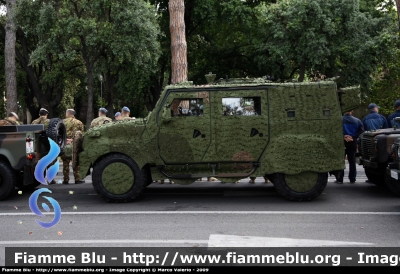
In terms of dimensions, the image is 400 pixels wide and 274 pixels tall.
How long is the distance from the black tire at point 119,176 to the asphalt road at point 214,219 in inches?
6.6

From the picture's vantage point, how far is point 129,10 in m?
22.6

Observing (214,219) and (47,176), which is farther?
(214,219)

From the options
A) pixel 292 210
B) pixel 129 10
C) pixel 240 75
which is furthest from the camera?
pixel 240 75

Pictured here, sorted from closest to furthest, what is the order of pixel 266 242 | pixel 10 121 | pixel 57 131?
pixel 266 242, pixel 57 131, pixel 10 121

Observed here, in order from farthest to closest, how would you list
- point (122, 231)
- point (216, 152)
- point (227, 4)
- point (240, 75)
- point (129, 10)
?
1. point (240, 75)
2. point (227, 4)
3. point (129, 10)
4. point (216, 152)
5. point (122, 231)

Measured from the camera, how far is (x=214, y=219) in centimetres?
834

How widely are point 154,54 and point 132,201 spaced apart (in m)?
15.6

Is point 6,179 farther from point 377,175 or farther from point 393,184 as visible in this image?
point 377,175

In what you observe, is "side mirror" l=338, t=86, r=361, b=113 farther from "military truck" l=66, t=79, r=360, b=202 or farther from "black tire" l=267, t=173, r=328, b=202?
"black tire" l=267, t=173, r=328, b=202

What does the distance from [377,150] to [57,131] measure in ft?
21.1

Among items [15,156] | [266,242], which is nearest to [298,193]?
[266,242]

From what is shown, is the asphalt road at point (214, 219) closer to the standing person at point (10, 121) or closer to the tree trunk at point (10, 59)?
the standing person at point (10, 121)

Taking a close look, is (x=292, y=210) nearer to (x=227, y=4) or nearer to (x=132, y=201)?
(x=132, y=201)

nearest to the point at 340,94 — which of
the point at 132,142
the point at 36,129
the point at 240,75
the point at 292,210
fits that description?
the point at 292,210
